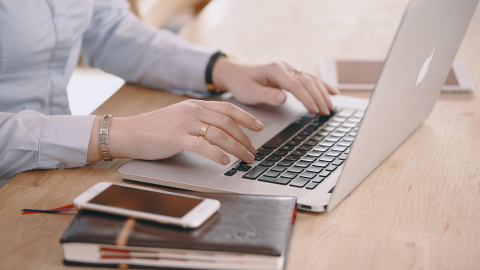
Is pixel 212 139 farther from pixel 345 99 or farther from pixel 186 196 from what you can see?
pixel 345 99

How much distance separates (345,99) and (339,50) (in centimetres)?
37

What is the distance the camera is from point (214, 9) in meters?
1.87

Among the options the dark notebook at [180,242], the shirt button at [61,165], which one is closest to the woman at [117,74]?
the shirt button at [61,165]

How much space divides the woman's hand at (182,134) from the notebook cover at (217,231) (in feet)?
0.57

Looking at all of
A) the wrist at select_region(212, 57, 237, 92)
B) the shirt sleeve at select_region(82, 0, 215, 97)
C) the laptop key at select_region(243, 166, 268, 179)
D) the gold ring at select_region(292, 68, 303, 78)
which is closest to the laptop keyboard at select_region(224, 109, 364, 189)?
the laptop key at select_region(243, 166, 268, 179)

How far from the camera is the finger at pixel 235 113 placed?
3.11ft

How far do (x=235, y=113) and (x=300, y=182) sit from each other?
17 centimetres

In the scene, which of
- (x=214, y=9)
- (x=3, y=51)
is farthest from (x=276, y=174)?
(x=214, y=9)

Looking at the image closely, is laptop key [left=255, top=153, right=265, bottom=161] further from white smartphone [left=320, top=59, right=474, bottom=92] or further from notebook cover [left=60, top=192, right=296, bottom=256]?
white smartphone [left=320, top=59, right=474, bottom=92]

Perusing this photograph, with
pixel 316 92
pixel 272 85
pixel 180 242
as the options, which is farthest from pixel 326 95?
pixel 180 242

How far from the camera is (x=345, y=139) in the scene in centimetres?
102

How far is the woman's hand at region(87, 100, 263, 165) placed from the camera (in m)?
0.91

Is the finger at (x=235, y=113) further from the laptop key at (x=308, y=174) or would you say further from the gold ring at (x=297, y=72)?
the gold ring at (x=297, y=72)

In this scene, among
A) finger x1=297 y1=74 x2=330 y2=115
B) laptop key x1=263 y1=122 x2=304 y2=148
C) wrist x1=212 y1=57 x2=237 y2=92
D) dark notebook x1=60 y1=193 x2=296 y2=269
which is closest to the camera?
dark notebook x1=60 y1=193 x2=296 y2=269
